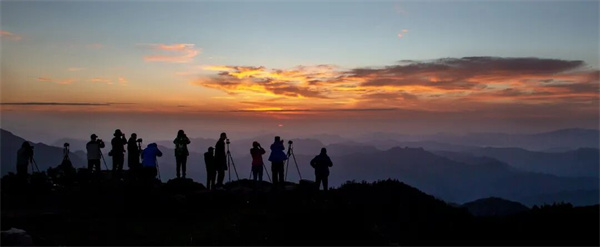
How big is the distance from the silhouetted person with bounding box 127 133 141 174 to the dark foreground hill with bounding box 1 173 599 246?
112 cm

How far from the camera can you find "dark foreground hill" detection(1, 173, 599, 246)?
13.4 meters

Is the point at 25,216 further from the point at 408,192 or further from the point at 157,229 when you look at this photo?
the point at 408,192

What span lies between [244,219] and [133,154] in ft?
27.5

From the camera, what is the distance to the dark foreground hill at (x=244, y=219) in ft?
44.0

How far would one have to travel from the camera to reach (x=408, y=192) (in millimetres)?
26562

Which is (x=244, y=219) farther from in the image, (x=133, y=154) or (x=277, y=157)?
(x=133, y=154)

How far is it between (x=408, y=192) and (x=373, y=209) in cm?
472

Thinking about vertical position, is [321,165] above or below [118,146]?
below

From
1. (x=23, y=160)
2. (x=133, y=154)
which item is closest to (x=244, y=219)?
(x=133, y=154)

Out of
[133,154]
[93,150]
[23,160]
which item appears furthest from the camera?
[133,154]

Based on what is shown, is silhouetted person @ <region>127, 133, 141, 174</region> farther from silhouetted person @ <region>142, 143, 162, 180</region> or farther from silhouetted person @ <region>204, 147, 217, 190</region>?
silhouetted person @ <region>204, 147, 217, 190</region>

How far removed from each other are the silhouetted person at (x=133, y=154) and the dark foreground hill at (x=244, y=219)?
1.12 metres

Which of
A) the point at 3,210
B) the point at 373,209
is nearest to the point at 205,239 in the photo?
the point at 3,210

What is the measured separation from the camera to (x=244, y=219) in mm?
16703
